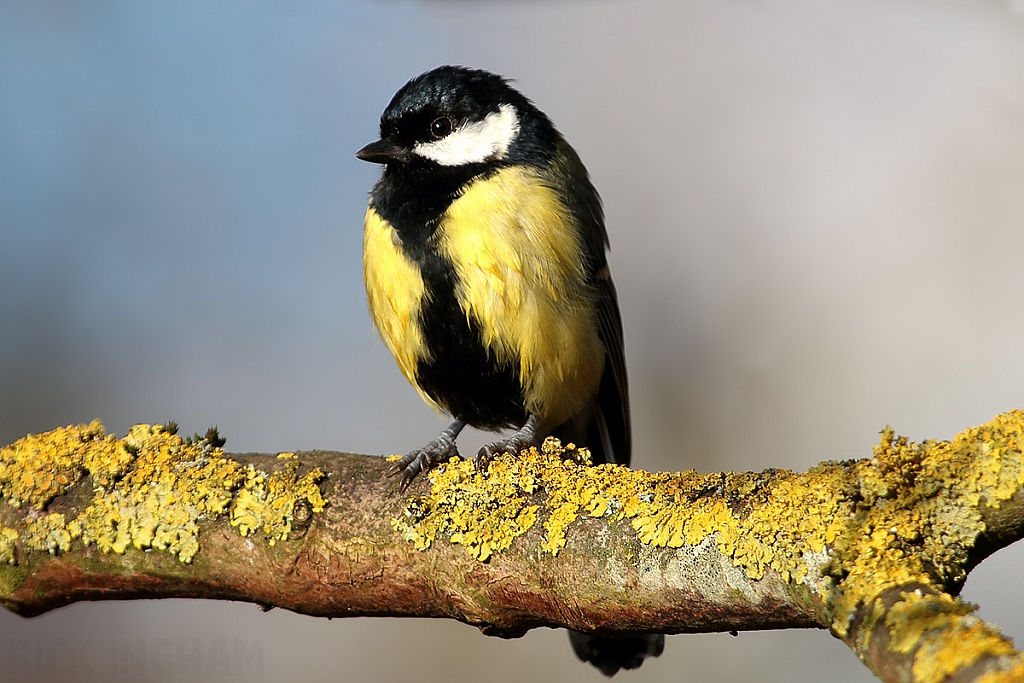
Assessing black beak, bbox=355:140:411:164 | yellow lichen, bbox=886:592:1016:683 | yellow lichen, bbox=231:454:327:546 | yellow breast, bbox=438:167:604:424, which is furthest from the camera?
Result: black beak, bbox=355:140:411:164

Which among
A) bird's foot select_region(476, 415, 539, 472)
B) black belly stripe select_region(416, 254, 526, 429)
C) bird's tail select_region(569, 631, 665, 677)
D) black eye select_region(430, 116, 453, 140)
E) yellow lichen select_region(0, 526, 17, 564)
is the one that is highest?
black eye select_region(430, 116, 453, 140)

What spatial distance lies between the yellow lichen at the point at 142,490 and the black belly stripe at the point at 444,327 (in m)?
0.69

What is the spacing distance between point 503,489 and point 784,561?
1.71 ft

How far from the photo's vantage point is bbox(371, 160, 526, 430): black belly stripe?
7.39ft

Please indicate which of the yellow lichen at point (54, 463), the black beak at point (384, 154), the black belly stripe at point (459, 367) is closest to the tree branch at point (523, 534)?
the yellow lichen at point (54, 463)

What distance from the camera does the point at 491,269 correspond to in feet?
7.25

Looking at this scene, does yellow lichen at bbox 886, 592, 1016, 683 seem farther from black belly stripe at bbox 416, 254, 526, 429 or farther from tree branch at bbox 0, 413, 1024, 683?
black belly stripe at bbox 416, 254, 526, 429

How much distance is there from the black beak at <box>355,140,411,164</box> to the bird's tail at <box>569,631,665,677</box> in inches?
52.9

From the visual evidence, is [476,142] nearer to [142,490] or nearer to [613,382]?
[613,382]

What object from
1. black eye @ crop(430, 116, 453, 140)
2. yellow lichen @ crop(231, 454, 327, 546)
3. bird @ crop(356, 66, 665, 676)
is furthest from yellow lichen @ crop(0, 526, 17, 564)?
black eye @ crop(430, 116, 453, 140)

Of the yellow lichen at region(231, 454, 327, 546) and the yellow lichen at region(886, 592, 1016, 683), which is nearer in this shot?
the yellow lichen at region(886, 592, 1016, 683)

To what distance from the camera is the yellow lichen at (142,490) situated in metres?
1.61

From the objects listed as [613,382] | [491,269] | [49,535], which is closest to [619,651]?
[613,382]

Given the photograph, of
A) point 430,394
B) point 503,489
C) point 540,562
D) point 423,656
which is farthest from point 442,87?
point 423,656
